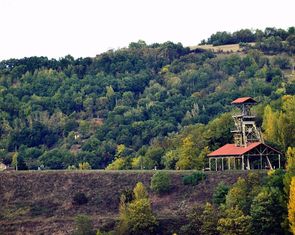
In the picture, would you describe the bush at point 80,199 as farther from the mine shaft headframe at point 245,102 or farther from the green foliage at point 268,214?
the green foliage at point 268,214

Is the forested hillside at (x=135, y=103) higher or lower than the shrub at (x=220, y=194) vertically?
higher

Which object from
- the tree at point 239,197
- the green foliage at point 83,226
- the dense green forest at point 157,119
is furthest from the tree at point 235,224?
the green foliage at point 83,226

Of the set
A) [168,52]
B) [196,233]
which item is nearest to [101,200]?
[196,233]

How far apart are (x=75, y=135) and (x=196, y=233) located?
69.6 m

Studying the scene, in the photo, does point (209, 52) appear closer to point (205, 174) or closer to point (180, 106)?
point (180, 106)

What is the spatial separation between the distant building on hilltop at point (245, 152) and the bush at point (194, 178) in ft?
11.6

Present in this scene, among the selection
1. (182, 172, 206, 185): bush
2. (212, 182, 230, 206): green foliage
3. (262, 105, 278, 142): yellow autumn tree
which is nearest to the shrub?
(212, 182, 230, 206): green foliage

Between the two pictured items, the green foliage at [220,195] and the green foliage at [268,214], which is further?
the green foliage at [220,195]

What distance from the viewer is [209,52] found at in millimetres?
195000

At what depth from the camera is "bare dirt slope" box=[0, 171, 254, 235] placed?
98.6m

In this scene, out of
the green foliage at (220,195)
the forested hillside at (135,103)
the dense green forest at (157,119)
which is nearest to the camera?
the dense green forest at (157,119)

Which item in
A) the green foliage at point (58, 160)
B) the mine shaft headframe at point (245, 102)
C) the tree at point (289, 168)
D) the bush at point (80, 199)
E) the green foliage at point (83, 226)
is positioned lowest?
the green foliage at point (83, 226)

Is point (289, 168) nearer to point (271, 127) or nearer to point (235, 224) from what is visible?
point (235, 224)

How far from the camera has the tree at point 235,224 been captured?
8562 centimetres
